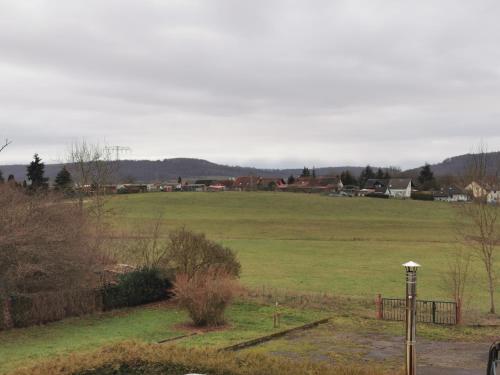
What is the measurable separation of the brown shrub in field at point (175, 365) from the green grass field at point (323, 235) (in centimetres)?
1719

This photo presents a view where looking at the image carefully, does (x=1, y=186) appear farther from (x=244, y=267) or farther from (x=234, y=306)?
(x=244, y=267)

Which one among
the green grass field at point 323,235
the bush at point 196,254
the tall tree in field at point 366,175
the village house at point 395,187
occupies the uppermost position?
the tall tree in field at point 366,175

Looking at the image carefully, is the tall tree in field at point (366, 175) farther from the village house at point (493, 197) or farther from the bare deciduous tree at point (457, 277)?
the village house at point (493, 197)

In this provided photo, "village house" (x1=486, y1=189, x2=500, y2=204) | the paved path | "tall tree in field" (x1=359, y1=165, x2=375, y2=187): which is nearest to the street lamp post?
the paved path

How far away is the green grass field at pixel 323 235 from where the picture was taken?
114ft

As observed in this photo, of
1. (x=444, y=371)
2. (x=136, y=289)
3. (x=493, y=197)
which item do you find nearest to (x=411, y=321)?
(x=444, y=371)

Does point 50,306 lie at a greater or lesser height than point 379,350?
greater

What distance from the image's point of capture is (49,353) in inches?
663

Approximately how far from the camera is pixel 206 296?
68.9 ft

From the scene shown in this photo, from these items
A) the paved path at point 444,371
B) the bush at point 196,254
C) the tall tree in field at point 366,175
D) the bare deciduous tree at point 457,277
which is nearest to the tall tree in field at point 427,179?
the tall tree in field at point 366,175

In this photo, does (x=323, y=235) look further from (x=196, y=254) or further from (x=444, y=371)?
(x=444, y=371)

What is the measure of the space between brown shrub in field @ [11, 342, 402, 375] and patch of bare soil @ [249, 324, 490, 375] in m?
2.97

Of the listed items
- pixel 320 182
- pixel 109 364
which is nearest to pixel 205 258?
pixel 109 364

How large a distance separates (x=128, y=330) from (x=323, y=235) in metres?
42.4
